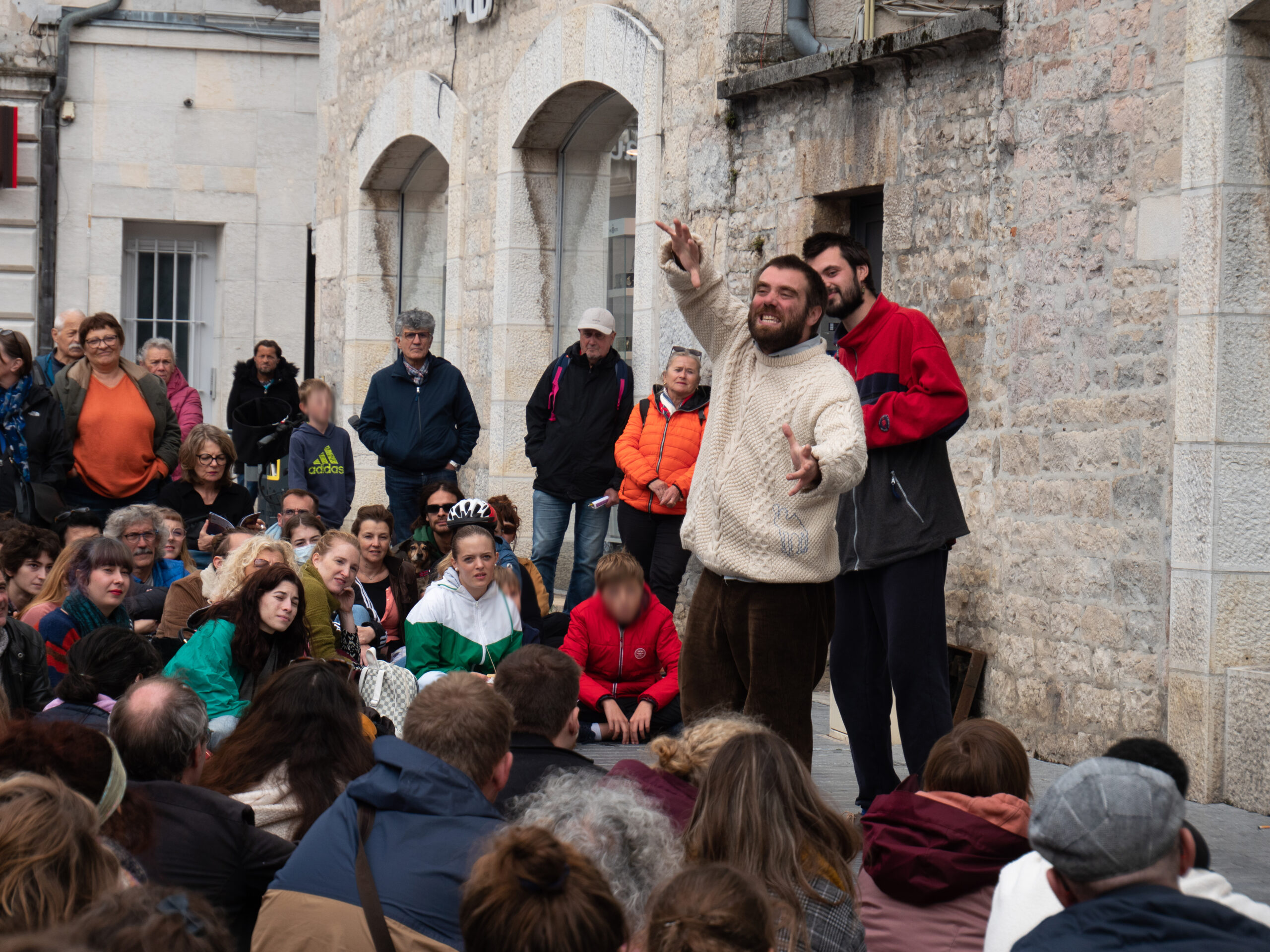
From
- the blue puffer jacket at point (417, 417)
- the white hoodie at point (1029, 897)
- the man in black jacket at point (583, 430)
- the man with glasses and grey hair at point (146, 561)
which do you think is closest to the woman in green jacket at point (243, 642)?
the man with glasses and grey hair at point (146, 561)

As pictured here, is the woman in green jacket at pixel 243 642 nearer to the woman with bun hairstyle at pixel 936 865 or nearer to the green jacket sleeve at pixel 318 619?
the green jacket sleeve at pixel 318 619

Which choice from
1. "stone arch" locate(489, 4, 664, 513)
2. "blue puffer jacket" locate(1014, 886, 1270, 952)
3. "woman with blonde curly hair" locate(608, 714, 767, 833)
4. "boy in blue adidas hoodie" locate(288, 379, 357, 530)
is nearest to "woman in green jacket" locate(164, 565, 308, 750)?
"woman with blonde curly hair" locate(608, 714, 767, 833)

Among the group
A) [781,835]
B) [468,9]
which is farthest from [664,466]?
[781,835]

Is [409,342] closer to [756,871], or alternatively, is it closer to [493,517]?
[493,517]

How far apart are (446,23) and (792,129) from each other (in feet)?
14.5

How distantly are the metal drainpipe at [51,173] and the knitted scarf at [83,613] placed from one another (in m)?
10.6

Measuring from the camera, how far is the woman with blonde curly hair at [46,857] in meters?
2.19

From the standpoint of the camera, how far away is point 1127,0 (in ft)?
19.4

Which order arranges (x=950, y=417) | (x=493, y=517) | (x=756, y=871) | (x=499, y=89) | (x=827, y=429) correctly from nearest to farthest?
1. (x=756, y=871)
2. (x=827, y=429)
3. (x=950, y=417)
4. (x=493, y=517)
5. (x=499, y=89)

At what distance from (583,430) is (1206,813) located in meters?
4.17

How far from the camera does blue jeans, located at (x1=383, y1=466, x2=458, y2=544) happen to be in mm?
9359

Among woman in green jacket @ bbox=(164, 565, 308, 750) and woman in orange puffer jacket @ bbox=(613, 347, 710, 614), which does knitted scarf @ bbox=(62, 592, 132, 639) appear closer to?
woman in green jacket @ bbox=(164, 565, 308, 750)

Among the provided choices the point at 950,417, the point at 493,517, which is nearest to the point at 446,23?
the point at 493,517

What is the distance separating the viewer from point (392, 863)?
9.04 ft
